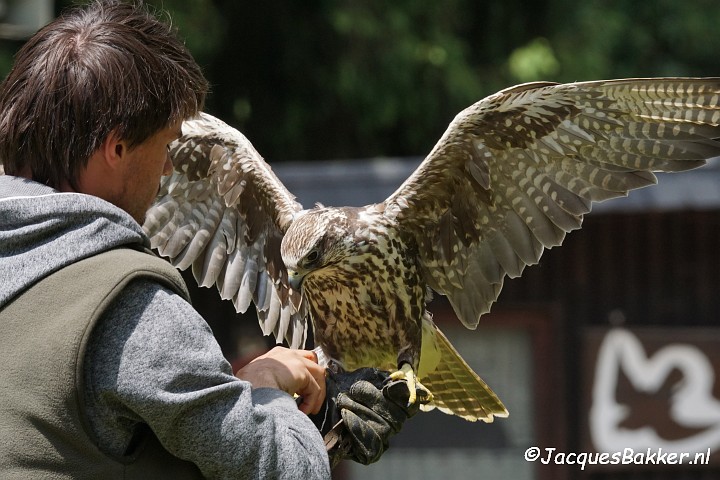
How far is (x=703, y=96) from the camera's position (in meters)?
3.29

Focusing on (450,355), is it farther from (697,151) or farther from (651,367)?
(651,367)

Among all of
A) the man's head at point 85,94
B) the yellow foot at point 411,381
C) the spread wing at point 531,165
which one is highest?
the man's head at point 85,94

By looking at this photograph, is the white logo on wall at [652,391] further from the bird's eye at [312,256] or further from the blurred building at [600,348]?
the bird's eye at [312,256]

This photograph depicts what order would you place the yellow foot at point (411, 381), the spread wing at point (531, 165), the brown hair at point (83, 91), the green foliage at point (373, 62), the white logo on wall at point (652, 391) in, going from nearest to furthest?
the brown hair at point (83, 91)
the yellow foot at point (411, 381)
the spread wing at point (531, 165)
the white logo on wall at point (652, 391)
the green foliage at point (373, 62)

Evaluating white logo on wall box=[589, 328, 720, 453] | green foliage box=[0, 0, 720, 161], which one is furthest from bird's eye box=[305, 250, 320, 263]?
green foliage box=[0, 0, 720, 161]

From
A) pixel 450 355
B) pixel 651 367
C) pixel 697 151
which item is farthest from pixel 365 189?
pixel 697 151

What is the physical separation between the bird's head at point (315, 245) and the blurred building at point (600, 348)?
291cm

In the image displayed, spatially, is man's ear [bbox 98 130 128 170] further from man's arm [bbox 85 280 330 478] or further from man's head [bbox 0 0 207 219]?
man's arm [bbox 85 280 330 478]

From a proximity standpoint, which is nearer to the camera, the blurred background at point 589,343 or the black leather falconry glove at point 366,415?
the black leather falconry glove at point 366,415

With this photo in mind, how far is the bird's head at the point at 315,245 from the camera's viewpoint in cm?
338

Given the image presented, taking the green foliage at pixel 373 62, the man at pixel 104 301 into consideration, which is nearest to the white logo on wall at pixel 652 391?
the green foliage at pixel 373 62

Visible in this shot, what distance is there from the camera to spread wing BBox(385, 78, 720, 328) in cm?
331

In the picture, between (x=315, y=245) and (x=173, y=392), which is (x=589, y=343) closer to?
(x=315, y=245)

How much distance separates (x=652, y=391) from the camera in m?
6.41
